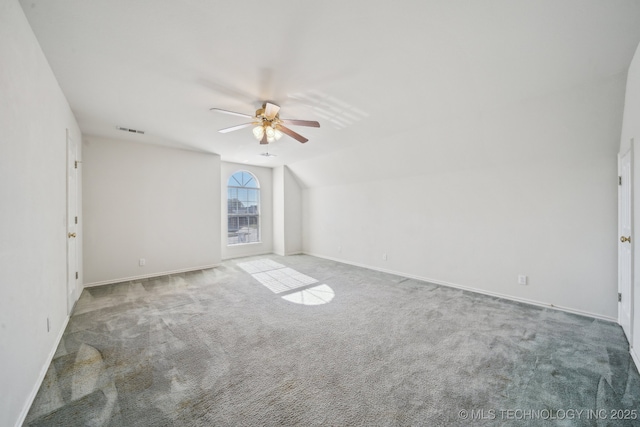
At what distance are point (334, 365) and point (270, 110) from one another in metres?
2.54

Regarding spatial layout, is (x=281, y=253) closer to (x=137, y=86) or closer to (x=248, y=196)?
(x=248, y=196)

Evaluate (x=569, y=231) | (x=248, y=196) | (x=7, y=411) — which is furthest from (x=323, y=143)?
(x=7, y=411)

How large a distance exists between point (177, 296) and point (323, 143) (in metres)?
3.46

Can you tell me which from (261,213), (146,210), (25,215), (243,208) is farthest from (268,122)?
(261,213)

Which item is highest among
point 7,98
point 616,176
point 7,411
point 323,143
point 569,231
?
point 323,143

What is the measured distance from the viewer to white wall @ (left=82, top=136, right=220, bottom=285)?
14.3 ft

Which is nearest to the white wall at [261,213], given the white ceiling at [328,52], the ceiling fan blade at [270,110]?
the white ceiling at [328,52]

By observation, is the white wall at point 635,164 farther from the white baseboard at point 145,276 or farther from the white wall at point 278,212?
the white baseboard at point 145,276

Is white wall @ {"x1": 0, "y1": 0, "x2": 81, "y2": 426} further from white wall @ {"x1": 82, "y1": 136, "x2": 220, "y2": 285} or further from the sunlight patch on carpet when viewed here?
the sunlight patch on carpet

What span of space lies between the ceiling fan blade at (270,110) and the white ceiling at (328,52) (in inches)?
7.1

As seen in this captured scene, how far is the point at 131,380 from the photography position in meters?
1.95

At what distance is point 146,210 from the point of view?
4.84 metres

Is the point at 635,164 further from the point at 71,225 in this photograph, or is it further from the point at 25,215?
the point at 71,225

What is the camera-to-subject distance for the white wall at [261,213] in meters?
6.48
